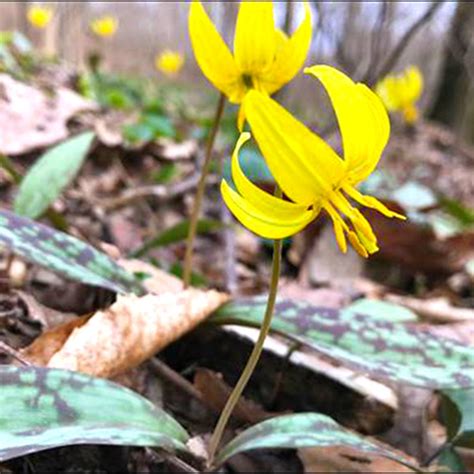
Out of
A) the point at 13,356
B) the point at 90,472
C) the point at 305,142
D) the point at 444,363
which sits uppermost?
the point at 305,142

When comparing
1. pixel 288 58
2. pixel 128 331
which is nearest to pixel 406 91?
pixel 288 58

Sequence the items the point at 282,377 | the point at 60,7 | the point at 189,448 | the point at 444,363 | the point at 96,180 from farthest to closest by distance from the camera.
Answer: the point at 60,7 → the point at 96,180 → the point at 282,377 → the point at 444,363 → the point at 189,448

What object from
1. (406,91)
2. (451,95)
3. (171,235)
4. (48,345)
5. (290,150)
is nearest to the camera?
(290,150)

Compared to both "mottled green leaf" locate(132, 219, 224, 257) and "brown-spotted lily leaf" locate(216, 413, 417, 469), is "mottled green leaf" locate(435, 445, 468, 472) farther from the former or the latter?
"mottled green leaf" locate(132, 219, 224, 257)

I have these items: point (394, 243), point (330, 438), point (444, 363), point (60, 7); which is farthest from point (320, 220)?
point (60, 7)

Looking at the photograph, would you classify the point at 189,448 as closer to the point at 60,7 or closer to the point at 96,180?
the point at 96,180

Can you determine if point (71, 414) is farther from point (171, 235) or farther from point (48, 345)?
point (171, 235)
